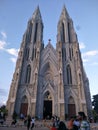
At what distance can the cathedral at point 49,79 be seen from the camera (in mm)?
27062

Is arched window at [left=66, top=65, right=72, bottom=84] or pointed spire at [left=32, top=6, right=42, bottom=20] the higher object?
pointed spire at [left=32, top=6, right=42, bottom=20]

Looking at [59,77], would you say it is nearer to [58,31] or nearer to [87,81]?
[87,81]

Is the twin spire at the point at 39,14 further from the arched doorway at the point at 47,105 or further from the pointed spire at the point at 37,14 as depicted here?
the arched doorway at the point at 47,105

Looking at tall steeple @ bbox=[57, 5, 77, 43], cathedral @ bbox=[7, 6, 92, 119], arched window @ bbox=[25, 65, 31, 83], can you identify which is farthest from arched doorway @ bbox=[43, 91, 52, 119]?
tall steeple @ bbox=[57, 5, 77, 43]

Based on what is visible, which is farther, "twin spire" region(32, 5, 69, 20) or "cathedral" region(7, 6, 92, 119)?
"twin spire" region(32, 5, 69, 20)

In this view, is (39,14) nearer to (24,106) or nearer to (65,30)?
(65,30)

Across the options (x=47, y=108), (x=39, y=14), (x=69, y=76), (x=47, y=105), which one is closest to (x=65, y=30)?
(x=39, y=14)

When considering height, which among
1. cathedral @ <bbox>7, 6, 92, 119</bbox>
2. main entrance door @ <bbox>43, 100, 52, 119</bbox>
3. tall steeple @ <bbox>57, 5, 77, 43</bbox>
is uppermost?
tall steeple @ <bbox>57, 5, 77, 43</bbox>

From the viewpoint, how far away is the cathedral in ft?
88.8

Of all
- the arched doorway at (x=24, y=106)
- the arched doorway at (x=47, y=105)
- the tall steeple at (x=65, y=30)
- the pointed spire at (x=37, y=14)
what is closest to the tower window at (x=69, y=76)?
the arched doorway at (x=47, y=105)

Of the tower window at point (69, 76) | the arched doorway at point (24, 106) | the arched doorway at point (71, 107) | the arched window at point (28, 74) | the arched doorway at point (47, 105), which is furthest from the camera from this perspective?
the arched window at point (28, 74)

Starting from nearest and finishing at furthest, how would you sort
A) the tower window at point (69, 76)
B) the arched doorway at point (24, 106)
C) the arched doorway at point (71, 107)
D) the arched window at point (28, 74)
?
the arched doorway at point (71, 107) < the arched doorway at point (24, 106) < the tower window at point (69, 76) < the arched window at point (28, 74)

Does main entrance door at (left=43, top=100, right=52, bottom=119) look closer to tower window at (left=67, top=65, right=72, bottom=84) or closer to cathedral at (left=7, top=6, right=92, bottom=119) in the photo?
cathedral at (left=7, top=6, right=92, bottom=119)

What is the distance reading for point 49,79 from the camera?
30.5 metres
